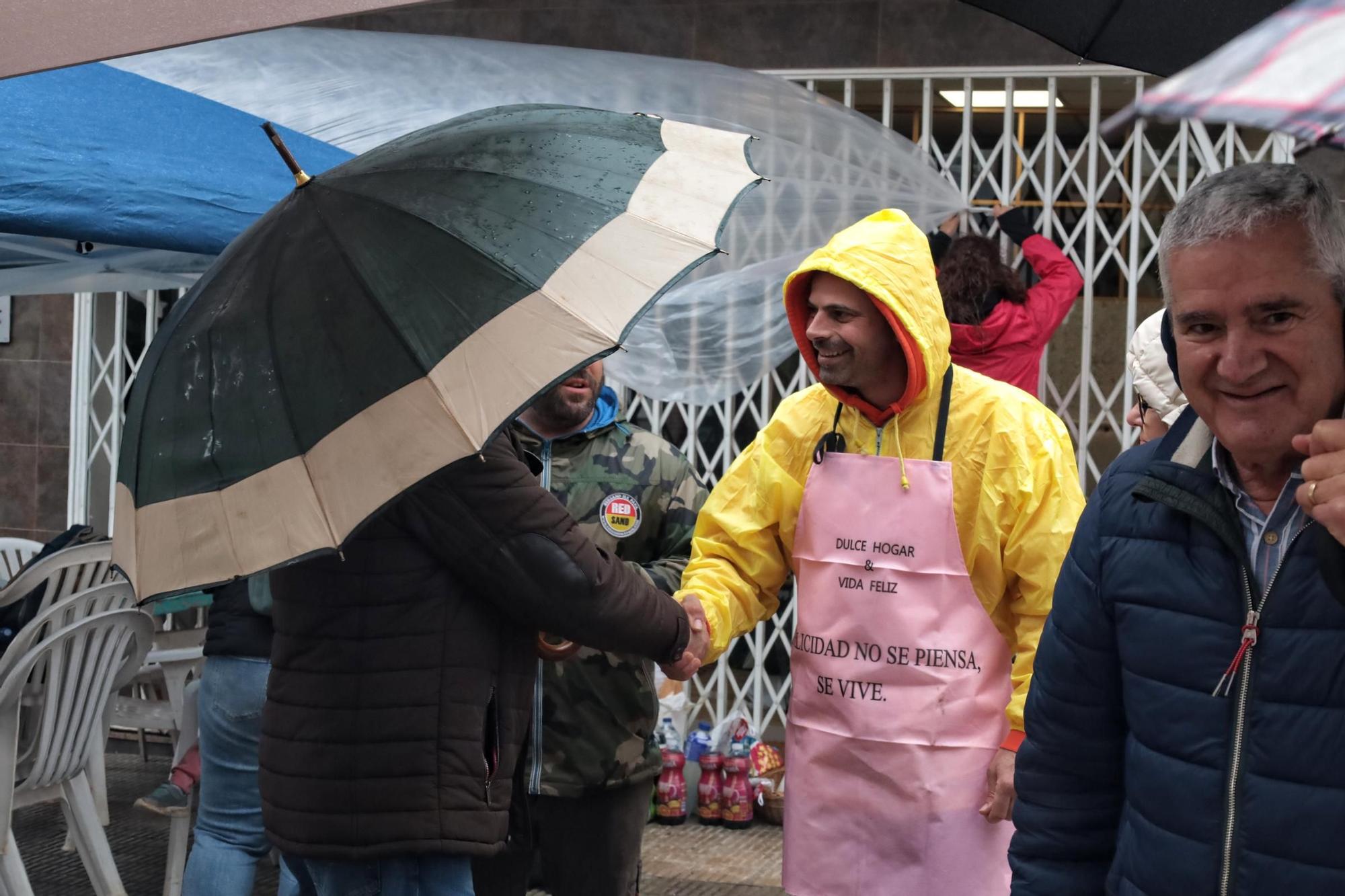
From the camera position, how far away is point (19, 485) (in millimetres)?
7887

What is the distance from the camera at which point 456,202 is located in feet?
8.25

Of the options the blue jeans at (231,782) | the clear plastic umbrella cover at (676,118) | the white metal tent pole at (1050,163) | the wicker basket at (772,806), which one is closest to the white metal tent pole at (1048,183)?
the white metal tent pole at (1050,163)

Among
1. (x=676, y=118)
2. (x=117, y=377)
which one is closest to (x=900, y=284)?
(x=676, y=118)

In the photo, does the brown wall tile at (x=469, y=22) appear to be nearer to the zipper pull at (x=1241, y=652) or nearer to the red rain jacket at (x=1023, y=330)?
the red rain jacket at (x=1023, y=330)

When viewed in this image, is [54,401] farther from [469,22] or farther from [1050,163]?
[1050,163]

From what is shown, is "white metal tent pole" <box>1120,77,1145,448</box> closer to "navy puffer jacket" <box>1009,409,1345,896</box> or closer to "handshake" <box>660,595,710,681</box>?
"handshake" <box>660,595,710,681</box>

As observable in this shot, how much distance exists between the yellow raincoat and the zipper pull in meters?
1.17

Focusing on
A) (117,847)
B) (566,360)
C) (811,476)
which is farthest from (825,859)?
(117,847)

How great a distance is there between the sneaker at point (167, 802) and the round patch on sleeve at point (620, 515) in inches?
89.8

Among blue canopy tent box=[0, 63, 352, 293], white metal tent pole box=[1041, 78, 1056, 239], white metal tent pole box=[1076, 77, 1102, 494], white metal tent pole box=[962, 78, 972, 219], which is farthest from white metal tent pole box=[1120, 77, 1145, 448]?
blue canopy tent box=[0, 63, 352, 293]

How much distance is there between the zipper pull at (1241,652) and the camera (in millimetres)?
1770

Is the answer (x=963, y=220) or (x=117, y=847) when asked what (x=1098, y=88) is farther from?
(x=117, y=847)

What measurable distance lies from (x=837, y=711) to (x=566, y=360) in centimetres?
118

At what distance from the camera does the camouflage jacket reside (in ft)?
11.8
